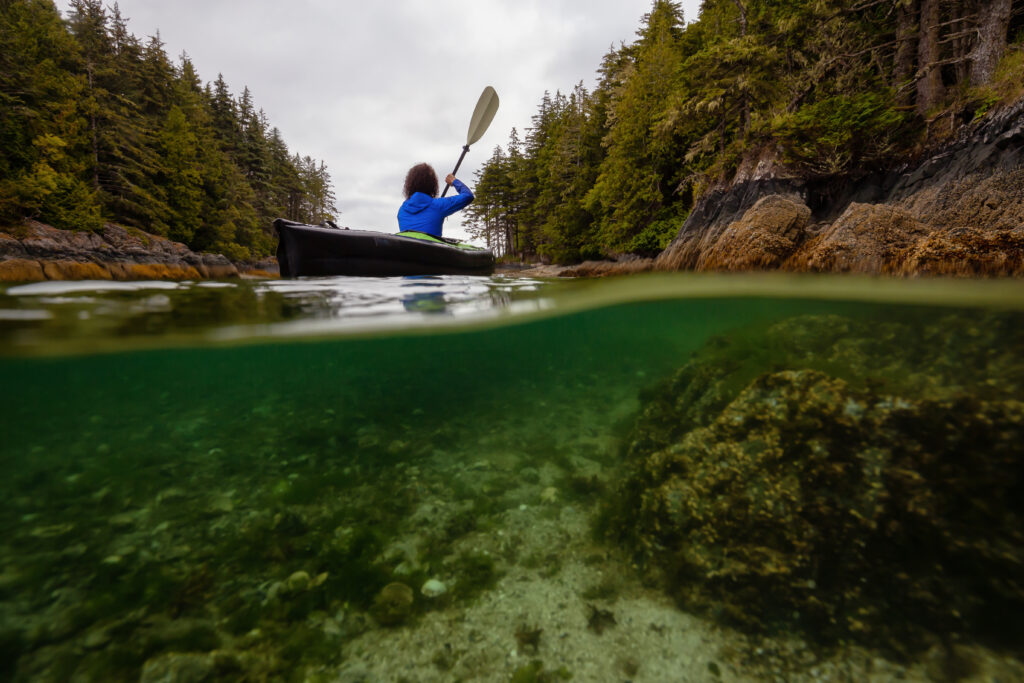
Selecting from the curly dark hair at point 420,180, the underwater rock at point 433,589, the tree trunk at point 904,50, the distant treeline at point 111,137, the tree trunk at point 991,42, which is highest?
the distant treeline at point 111,137

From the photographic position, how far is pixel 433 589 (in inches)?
124

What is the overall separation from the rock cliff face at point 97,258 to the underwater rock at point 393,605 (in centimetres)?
531

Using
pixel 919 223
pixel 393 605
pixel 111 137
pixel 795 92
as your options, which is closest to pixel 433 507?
pixel 393 605

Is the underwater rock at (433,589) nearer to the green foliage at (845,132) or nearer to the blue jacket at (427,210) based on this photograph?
the blue jacket at (427,210)

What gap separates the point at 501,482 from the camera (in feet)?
14.9

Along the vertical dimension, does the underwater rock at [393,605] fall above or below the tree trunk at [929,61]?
below

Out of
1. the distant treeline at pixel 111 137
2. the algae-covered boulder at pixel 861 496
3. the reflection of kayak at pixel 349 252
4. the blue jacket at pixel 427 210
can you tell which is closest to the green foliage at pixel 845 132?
the algae-covered boulder at pixel 861 496

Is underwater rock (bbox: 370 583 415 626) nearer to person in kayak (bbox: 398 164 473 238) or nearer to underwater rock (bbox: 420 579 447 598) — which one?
underwater rock (bbox: 420 579 447 598)

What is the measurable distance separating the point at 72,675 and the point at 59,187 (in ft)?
88.6

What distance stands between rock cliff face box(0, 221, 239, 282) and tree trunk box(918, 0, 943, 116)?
49.0ft

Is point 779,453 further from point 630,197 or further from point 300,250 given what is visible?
point 630,197

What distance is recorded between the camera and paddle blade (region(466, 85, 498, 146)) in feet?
38.9

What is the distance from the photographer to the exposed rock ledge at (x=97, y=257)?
483 centimetres

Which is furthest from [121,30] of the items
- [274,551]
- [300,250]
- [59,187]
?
[274,551]
